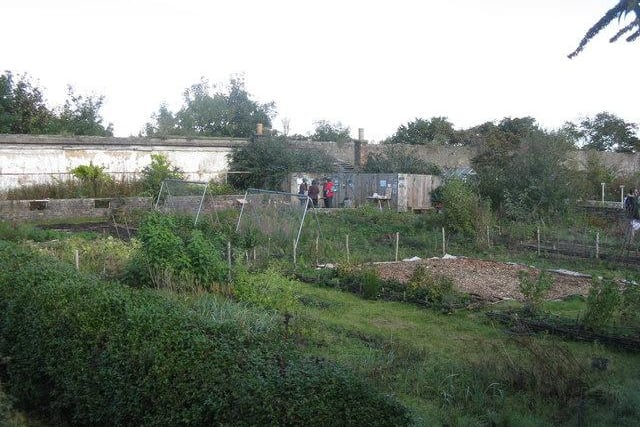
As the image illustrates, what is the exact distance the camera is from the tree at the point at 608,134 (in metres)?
53.1

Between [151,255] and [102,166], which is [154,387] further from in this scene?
[102,166]

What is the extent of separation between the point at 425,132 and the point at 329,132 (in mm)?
9409

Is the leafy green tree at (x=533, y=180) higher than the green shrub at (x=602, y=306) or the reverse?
higher

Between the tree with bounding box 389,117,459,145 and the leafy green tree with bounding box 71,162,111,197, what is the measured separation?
25.3 m

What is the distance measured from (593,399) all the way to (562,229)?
16746 millimetres

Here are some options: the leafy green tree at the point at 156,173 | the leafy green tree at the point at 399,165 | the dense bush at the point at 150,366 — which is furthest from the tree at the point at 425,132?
the dense bush at the point at 150,366

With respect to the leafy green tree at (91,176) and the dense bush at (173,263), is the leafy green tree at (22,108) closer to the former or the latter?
the leafy green tree at (91,176)

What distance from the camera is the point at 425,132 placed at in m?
52.3

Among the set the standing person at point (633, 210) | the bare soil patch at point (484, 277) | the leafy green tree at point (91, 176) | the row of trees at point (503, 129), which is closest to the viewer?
the bare soil patch at point (484, 277)

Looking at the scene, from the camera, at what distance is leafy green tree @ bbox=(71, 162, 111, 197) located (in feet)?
98.5

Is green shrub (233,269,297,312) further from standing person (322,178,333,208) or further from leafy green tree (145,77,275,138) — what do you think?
leafy green tree (145,77,275,138)

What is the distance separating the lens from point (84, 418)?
695 centimetres

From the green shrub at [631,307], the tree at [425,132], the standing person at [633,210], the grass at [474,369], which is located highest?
the tree at [425,132]

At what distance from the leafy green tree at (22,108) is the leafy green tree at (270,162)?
12032 mm
